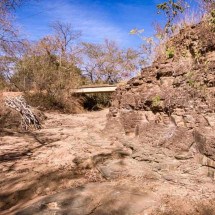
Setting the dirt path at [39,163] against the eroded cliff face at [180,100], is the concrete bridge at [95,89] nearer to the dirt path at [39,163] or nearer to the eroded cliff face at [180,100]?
the dirt path at [39,163]

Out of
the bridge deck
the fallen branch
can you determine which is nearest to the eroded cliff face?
the fallen branch

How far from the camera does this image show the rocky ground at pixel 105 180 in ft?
7.72

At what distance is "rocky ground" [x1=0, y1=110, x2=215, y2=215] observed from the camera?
2.35 m

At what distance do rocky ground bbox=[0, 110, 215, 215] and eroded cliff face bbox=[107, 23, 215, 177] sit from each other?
0.46 feet

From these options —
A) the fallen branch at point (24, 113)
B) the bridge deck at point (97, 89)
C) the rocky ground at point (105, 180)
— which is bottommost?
the rocky ground at point (105, 180)

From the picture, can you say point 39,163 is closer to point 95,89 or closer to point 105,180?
point 105,180

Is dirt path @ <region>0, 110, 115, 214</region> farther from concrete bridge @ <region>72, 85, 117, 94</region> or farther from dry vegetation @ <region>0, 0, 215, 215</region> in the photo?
concrete bridge @ <region>72, 85, 117, 94</region>

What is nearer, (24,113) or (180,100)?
(180,100)

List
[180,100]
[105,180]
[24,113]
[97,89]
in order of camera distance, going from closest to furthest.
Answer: [105,180]
[180,100]
[24,113]
[97,89]

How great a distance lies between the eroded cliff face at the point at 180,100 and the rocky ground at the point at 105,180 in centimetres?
14

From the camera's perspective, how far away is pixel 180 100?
397 cm

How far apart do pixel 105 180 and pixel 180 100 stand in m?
1.93

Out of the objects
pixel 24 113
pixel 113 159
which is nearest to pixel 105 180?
pixel 113 159

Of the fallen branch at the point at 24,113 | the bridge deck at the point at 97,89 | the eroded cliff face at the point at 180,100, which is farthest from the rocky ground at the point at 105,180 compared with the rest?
the bridge deck at the point at 97,89
